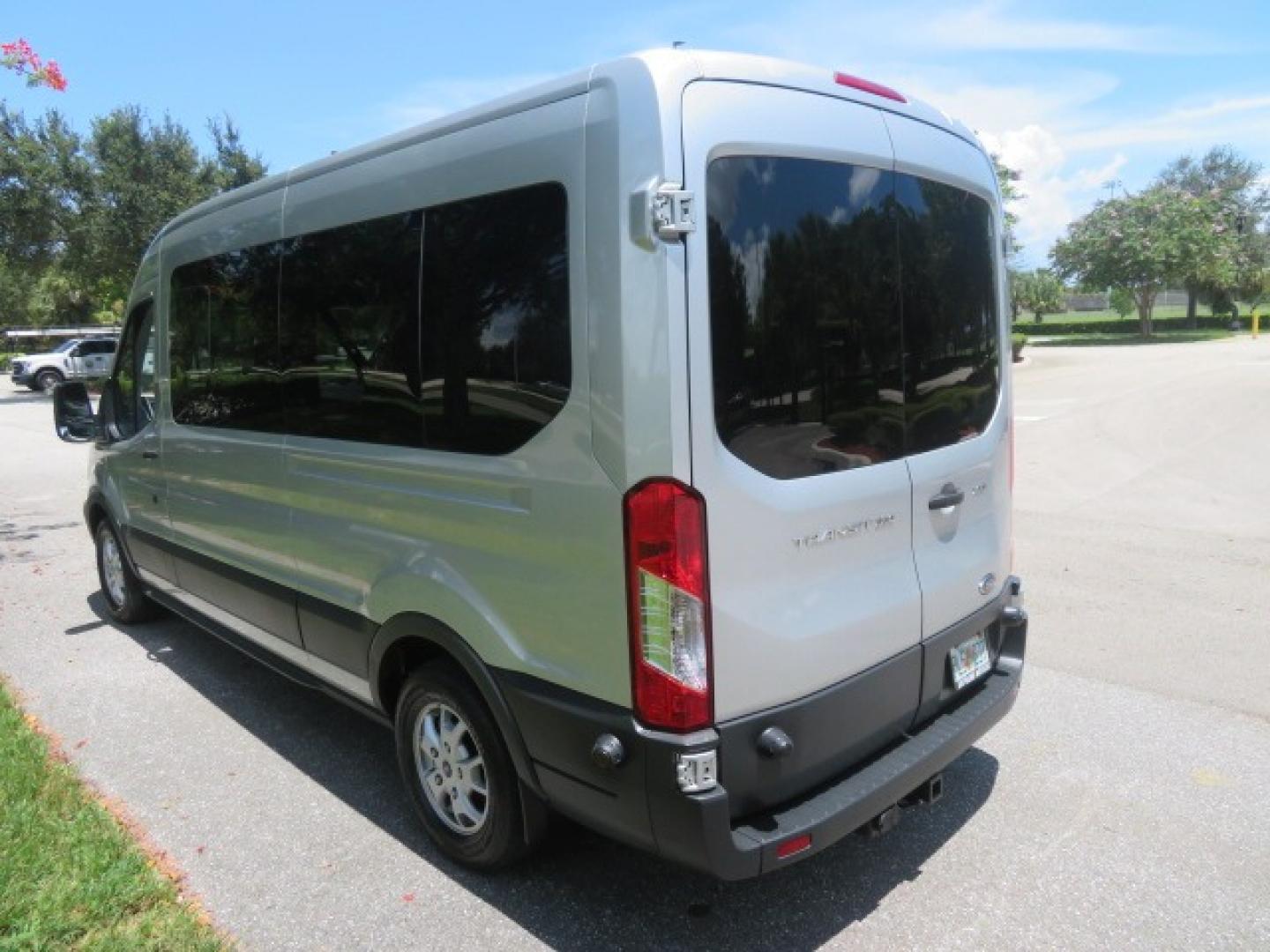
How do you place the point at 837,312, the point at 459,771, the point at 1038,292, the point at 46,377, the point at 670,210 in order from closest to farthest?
the point at 670,210 < the point at 837,312 < the point at 459,771 < the point at 46,377 < the point at 1038,292

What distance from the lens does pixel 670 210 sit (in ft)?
7.43

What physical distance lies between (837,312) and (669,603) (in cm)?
100

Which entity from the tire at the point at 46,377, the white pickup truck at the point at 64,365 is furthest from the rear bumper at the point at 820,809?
the tire at the point at 46,377

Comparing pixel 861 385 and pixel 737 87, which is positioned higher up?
pixel 737 87

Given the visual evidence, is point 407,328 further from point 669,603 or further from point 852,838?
point 852,838

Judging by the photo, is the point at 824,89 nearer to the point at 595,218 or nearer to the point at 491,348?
the point at 595,218

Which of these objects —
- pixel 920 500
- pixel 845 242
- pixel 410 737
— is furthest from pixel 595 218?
pixel 410 737

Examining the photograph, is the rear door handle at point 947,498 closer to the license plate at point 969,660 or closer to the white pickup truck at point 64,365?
the license plate at point 969,660

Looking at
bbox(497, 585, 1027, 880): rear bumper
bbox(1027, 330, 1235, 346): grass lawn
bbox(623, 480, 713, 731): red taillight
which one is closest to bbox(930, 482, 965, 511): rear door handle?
bbox(497, 585, 1027, 880): rear bumper

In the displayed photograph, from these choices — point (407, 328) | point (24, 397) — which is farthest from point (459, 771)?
point (24, 397)

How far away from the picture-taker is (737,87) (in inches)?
96.5

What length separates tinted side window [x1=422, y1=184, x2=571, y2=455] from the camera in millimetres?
2555

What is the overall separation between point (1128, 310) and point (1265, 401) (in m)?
52.7

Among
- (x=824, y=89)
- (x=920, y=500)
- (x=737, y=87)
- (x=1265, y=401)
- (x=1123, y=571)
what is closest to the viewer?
(x=737, y=87)
